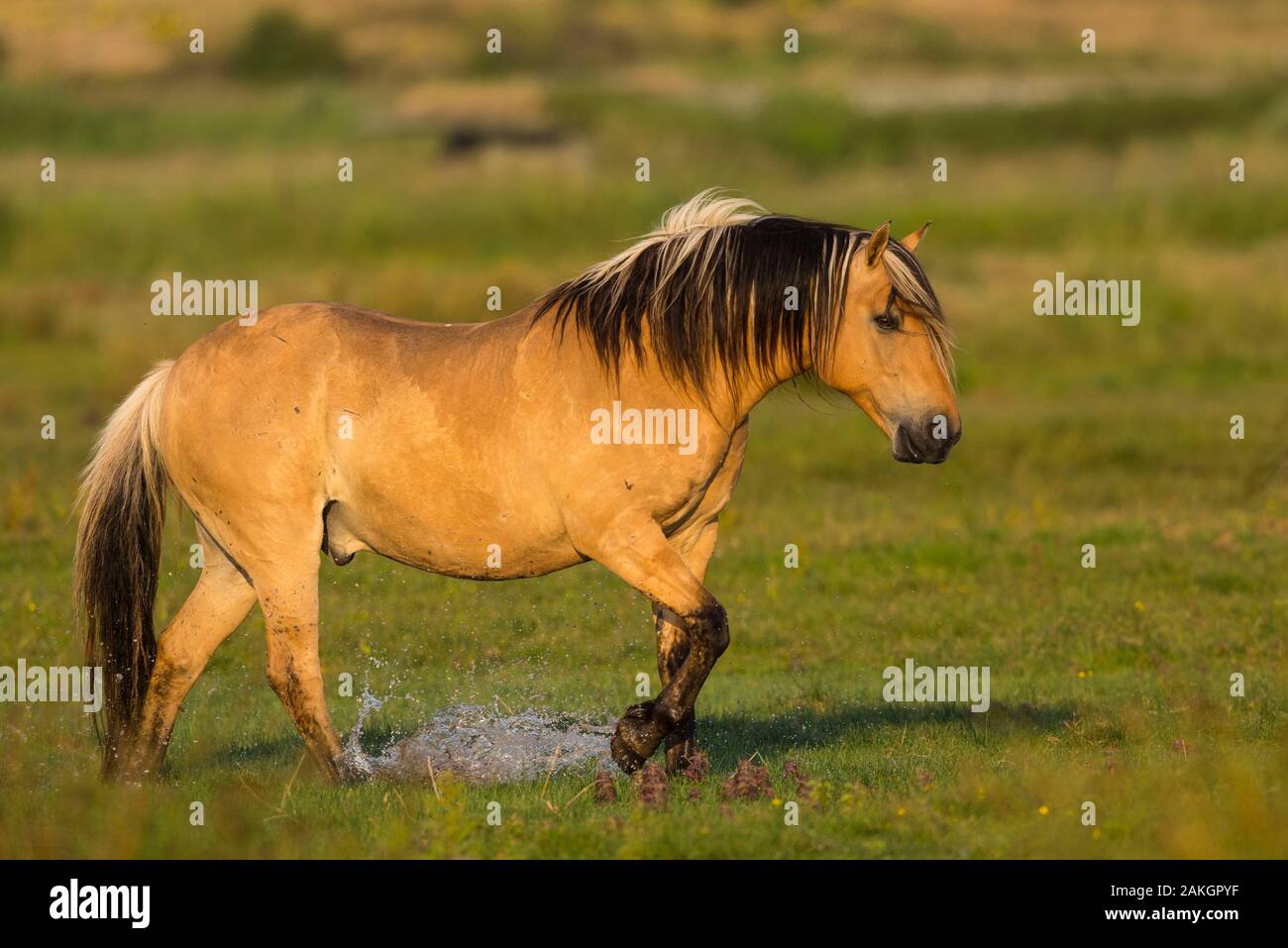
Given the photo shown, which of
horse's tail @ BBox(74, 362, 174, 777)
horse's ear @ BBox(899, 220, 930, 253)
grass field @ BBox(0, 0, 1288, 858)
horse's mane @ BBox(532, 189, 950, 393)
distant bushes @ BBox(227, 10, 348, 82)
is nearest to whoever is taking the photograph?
grass field @ BBox(0, 0, 1288, 858)

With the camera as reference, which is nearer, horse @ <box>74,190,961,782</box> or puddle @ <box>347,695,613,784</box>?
horse @ <box>74,190,961,782</box>

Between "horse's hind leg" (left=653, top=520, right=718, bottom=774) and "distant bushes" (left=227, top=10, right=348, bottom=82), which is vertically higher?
"distant bushes" (left=227, top=10, right=348, bottom=82)

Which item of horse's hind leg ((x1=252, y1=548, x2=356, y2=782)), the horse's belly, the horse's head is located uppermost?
the horse's head

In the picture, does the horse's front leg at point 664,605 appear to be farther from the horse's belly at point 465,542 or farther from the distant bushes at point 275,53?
the distant bushes at point 275,53

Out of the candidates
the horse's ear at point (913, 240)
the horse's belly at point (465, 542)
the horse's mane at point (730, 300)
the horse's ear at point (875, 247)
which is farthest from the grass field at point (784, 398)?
the horse's ear at point (913, 240)

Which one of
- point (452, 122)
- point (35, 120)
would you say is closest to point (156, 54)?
point (35, 120)

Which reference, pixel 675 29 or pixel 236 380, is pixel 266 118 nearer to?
pixel 675 29

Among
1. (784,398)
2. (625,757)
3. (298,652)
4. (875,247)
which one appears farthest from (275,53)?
(625,757)

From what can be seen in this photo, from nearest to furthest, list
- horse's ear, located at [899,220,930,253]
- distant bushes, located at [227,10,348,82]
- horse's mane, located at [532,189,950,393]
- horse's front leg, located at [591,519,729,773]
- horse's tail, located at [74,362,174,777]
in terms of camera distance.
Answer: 1. horse's front leg, located at [591,519,729,773]
2. horse's mane, located at [532,189,950,393]
3. horse's ear, located at [899,220,930,253]
4. horse's tail, located at [74,362,174,777]
5. distant bushes, located at [227,10,348,82]

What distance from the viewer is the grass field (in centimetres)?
773

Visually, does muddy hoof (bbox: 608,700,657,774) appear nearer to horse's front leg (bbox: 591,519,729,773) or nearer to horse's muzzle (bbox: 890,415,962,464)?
horse's front leg (bbox: 591,519,729,773)

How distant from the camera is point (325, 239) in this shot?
106 feet

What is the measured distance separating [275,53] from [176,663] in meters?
36.7

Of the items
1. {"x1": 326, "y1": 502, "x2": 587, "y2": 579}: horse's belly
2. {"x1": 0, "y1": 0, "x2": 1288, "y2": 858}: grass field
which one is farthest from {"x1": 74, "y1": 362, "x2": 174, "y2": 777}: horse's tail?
{"x1": 326, "y1": 502, "x2": 587, "y2": 579}: horse's belly
